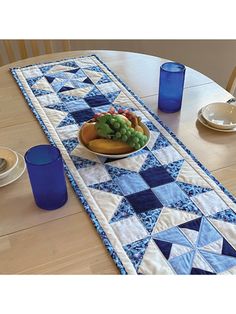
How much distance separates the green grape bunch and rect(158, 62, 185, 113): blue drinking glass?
0.26m

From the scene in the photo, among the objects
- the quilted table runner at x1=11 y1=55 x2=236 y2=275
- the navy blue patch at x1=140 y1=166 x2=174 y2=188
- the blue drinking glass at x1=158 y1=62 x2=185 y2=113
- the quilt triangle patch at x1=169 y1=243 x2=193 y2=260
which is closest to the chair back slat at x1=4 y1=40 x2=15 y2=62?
the quilted table runner at x1=11 y1=55 x2=236 y2=275

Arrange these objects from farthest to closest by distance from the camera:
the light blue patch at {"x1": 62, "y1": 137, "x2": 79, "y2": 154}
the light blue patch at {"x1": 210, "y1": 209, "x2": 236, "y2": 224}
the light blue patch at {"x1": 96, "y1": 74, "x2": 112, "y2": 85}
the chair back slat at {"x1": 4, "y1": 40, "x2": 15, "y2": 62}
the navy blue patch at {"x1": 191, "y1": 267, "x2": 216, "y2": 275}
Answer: the chair back slat at {"x1": 4, "y1": 40, "x2": 15, "y2": 62} → the light blue patch at {"x1": 96, "y1": 74, "x2": 112, "y2": 85} → the light blue patch at {"x1": 62, "y1": 137, "x2": 79, "y2": 154} → the light blue patch at {"x1": 210, "y1": 209, "x2": 236, "y2": 224} → the navy blue patch at {"x1": 191, "y1": 267, "x2": 216, "y2": 275}

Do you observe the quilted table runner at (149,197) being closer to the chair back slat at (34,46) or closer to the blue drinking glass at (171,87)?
the blue drinking glass at (171,87)

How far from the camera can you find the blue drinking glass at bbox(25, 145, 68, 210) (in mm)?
806

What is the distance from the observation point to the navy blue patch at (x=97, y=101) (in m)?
1.24

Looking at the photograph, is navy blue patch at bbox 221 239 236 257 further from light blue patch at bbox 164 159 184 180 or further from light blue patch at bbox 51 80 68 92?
light blue patch at bbox 51 80 68 92

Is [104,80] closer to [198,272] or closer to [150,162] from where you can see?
[150,162]

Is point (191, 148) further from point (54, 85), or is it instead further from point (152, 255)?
point (54, 85)

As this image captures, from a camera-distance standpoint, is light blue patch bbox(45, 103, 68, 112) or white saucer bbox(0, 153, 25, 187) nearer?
white saucer bbox(0, 153, 25, 187)
